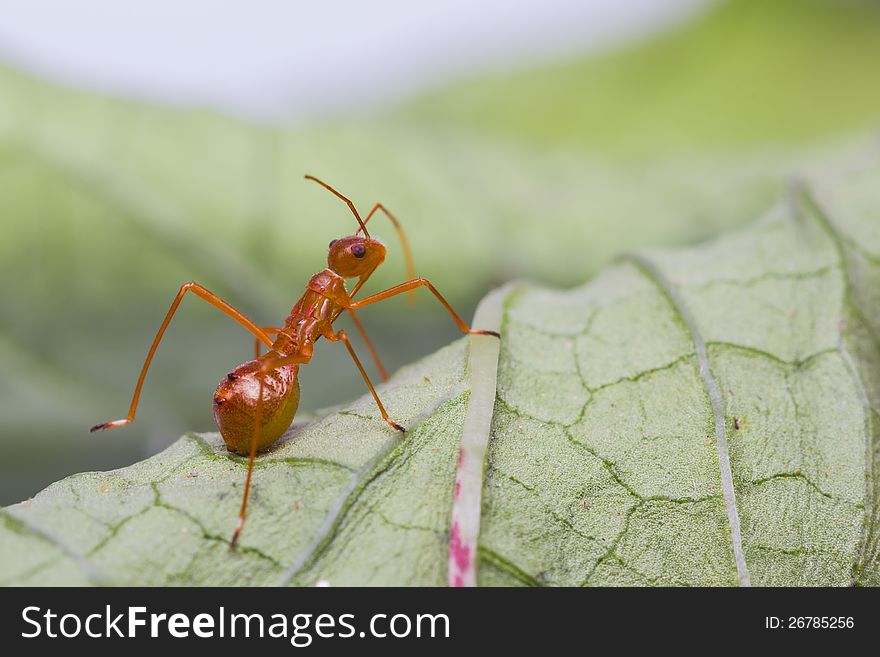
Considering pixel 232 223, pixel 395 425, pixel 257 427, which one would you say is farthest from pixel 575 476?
pixel 232 223

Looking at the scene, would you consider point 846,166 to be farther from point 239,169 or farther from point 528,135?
point 239,169

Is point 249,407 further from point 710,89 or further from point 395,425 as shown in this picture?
point 710,89

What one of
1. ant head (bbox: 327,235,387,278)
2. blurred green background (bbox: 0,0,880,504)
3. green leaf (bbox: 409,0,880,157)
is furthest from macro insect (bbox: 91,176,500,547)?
green leaf (bbox: 409,0,880,157)

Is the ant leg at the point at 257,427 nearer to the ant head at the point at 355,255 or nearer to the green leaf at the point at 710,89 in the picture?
the ant head at the point at 355,255

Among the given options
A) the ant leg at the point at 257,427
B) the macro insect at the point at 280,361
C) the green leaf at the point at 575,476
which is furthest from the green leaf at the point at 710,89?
the ant leg at the point at 257,427

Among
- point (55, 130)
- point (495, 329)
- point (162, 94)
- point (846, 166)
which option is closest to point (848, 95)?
→ point (846, 166)

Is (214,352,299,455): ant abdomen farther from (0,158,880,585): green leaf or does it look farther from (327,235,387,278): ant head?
(327,235,387,278): ant head
